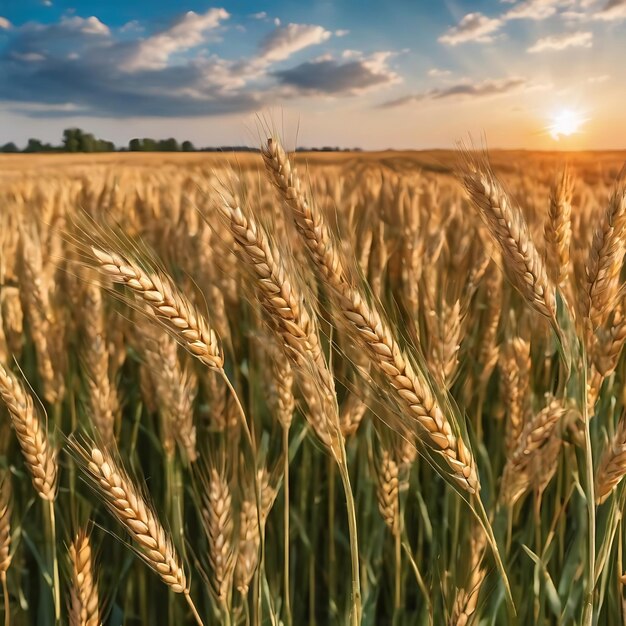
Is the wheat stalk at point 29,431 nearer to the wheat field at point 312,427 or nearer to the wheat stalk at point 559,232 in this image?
the wheat field at point 312,427

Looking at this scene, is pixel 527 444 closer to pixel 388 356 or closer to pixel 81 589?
pixel 388 356

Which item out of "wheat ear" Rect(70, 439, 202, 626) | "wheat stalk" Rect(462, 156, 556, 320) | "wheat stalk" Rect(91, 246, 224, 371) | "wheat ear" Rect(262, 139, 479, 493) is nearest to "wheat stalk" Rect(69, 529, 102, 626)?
"wheat ear" Rect(70, 439, 202, 626)

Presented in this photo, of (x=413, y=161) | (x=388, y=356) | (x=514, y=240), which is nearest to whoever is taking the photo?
(x=388, y=356)

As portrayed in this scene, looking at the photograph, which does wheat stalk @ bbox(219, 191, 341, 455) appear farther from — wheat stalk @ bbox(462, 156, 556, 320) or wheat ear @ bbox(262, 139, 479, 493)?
wheat stalk @ bbox(462, 156, 556, 320)

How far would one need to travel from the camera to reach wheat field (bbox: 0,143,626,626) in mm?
695

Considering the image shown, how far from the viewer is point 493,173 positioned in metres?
0.86

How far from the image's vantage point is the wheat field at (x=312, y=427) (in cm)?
69

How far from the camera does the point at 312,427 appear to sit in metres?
1.08

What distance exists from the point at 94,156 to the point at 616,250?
42.1ft

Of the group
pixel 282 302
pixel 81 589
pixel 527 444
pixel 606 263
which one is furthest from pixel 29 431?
pixel 606 263

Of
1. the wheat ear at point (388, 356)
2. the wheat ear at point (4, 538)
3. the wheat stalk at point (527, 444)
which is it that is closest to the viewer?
the wheat ear at point (388, 356)

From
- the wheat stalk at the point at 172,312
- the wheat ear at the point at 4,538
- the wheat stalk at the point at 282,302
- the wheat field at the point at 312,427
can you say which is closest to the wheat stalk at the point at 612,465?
the wheat field at the point at 312,427

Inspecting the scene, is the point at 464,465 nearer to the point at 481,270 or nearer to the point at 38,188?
the point at 481,270

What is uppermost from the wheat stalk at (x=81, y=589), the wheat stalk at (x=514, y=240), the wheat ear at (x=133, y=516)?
the wheat stalk at (x=514, y=240)
